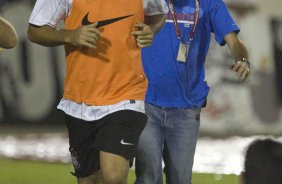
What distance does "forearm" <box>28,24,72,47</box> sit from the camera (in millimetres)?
4945

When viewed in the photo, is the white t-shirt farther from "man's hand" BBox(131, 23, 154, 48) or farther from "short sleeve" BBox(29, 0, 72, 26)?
"man's hand" BBox(131, 23, 154, 48)

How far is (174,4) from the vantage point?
5.82m

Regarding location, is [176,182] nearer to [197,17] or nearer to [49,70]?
[197,17]

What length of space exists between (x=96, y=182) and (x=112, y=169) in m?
0.39

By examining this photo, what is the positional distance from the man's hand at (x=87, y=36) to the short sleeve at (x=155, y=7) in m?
0.47

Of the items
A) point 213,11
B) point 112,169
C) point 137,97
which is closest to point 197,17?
point 213,11

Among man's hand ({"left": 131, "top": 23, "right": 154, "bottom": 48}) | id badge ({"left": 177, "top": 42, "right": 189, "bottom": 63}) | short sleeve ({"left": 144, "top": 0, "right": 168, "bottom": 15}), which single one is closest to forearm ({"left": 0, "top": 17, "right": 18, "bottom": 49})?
man's hand ({"left": 131, "top": 23, "right": 154, "bottom": 48})

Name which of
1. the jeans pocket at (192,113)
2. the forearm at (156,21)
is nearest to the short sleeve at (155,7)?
the forearm at (156,21)

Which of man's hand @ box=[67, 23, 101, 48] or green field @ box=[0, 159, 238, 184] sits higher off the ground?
man's hand @ box=[67, 23, 101, 48]

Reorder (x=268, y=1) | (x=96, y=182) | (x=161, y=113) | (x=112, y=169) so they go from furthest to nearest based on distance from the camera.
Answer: (x=268, y=1) → (x=161, y=113) → (x=96, y=182) → (x=112, y=169)

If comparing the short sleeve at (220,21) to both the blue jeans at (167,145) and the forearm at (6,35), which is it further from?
the forearm at (6,35)

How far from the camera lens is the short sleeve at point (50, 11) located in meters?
5.02

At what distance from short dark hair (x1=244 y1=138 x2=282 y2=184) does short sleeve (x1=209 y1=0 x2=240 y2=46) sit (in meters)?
2.79

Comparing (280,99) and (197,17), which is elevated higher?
(197,17)
